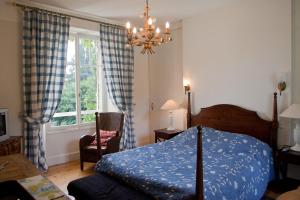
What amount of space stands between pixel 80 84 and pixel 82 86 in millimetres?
60

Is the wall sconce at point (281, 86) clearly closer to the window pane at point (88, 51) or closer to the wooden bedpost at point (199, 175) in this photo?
the wooden bedpost at point (199, 175)

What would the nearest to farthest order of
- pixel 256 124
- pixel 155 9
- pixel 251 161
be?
pixel 251 161 → pixel 256 124 → pixel 155 9

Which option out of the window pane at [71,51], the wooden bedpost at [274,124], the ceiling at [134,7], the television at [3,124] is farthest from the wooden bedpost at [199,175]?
the window pane at [71,51]

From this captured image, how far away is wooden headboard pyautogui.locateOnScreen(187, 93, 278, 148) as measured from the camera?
3.29 m

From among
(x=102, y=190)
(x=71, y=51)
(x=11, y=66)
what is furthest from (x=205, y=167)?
(x=71, y=51)

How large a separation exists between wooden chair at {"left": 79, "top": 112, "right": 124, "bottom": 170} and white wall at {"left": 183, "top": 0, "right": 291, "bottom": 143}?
4.68 ft

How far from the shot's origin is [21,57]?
368cm

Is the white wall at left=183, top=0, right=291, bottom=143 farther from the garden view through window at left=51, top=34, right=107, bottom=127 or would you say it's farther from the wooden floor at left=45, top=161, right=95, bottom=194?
the wooden floor at left=45, top=161, right=95, bottom=194

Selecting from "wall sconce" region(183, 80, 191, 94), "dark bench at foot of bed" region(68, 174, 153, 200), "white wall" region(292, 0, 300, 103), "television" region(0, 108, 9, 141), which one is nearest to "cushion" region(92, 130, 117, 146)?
"television" region(0, 108, 9, 141)

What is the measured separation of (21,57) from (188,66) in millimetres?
2755

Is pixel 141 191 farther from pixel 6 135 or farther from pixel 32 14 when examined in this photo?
pixel 32 14

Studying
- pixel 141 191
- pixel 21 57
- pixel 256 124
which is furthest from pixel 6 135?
pixel 256 124

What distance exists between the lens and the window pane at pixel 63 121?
438 cm

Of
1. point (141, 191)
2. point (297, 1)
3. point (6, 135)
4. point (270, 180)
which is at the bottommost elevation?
point (270, 180)
